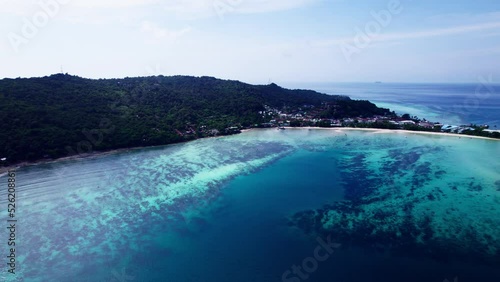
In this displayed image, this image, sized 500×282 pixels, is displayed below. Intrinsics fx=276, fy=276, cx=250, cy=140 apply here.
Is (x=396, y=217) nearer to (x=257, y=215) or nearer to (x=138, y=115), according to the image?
(x=257, y=215)

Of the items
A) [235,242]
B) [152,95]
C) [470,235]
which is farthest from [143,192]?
[152,95]

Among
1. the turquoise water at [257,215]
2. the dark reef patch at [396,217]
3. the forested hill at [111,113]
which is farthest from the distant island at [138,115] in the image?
the dark reef patch at [396,217]

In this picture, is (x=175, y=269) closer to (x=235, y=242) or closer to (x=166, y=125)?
(x=235, y=242)

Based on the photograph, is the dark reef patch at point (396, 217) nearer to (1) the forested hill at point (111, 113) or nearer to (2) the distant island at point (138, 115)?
(2) the distant island at point (138, 115)

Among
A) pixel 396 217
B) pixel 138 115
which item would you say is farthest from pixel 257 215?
pixel 138 115

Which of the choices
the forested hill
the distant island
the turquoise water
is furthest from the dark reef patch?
the forested hill
